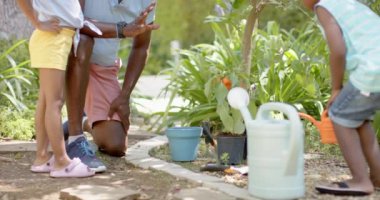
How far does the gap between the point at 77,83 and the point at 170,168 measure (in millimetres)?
→ 663

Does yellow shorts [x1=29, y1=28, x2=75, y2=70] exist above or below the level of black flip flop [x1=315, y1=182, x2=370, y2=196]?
above

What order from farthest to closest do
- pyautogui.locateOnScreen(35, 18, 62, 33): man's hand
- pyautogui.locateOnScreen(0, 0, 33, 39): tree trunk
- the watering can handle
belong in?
pyautogui.locateOnScreen(0, 0, 33, 39): tree trunk
pyautogui.locateOnScreen(35, 18, 62, 33): man's hand
the watering can handle

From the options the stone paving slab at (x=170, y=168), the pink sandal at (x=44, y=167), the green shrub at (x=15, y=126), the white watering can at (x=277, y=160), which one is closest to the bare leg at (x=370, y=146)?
the white watering can at (x=277, y=160)

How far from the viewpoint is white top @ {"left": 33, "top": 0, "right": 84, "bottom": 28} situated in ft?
11.1

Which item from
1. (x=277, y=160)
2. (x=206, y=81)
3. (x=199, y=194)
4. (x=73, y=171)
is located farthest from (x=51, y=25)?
(x=206, y=81)

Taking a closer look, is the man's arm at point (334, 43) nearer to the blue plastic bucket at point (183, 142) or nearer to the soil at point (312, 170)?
the soil at point (312, 170)

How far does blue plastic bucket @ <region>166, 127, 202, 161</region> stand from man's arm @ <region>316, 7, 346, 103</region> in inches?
44.2

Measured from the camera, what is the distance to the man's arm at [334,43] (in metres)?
2.90

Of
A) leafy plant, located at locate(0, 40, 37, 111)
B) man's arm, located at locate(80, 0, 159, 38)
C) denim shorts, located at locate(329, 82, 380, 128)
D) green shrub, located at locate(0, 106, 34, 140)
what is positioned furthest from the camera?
leafy plant, located at locate(0, 40, 37, 111)

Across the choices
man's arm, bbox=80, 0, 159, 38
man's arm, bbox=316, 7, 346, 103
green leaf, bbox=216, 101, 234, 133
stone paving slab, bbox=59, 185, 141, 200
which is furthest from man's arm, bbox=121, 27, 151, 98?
man's arm, bbox=316, 7, 346, 103

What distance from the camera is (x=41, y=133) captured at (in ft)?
11.7

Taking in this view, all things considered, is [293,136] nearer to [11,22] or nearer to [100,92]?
[100,92]

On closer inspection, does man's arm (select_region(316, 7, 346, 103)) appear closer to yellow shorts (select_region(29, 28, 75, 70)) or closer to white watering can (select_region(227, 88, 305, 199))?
white watering can (select_region(227, 88, 305, 199))

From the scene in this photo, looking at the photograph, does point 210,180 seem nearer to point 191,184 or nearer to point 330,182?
point 191,184
